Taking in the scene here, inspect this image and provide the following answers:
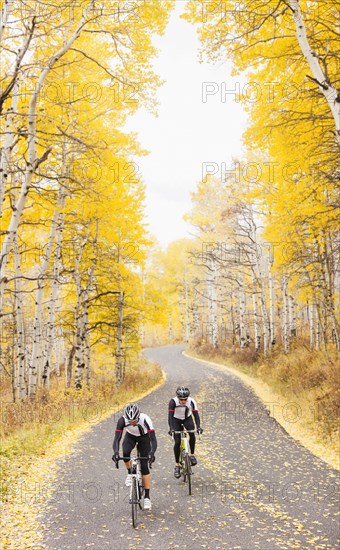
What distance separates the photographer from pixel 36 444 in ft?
31.9

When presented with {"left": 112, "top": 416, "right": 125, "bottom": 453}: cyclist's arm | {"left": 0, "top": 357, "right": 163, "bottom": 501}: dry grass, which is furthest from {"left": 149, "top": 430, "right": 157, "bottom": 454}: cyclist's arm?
{"left": 0, "top": 357, "right": 163, "bottom": 501}: dry grass

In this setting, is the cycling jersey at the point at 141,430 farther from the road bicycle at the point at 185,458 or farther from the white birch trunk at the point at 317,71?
the white birch trunk at the point at 317,71

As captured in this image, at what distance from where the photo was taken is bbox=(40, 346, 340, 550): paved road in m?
5.58

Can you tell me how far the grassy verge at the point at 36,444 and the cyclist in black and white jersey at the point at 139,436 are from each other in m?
1.69

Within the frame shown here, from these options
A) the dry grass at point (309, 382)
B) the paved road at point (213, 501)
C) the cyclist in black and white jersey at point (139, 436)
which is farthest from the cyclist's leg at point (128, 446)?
the dry grass at point (309, 382)

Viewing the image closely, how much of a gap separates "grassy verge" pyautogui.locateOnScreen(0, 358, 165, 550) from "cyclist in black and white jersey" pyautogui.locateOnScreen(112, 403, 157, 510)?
66.4 inches

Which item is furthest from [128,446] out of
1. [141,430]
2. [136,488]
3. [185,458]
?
[185,458]

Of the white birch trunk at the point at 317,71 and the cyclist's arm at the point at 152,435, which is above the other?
the white birch trunk at the point at 317,71

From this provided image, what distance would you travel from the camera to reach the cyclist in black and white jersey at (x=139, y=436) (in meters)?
6.54

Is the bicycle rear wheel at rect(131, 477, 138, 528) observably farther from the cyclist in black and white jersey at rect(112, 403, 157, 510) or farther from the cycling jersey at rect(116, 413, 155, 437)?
the cycling jersey at rect(116, 413, 155, 437)

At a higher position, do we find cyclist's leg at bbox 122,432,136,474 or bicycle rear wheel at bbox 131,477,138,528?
cyclist's leg at bbox 122,432,136,474

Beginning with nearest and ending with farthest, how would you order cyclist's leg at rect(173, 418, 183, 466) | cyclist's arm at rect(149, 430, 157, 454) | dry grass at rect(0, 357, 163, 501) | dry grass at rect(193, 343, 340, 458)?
cyclist's arm at rect(149, 430, 157, 454)
cyclist's leg at rect(173, 418, 183, 466)
dry grass at rect(0, 357, 163, 501)
dry grass at rect(193, 343, 340, 458)

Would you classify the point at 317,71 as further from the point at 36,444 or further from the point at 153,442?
the point at 36,444

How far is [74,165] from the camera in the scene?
44.0ft
